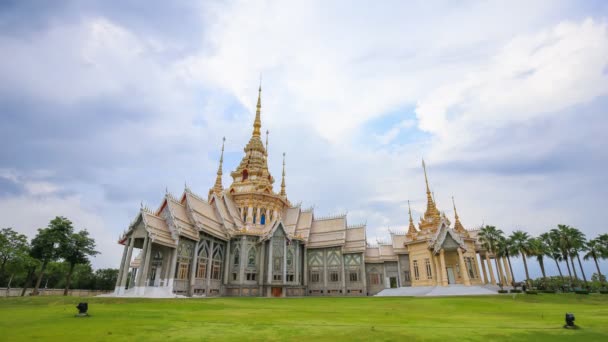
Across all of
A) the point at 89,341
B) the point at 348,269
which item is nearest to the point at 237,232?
the point at 348,269

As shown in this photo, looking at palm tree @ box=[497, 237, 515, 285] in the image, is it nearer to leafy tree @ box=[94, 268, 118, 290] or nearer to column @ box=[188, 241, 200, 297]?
column @ box=[188, 241, 200, 297]

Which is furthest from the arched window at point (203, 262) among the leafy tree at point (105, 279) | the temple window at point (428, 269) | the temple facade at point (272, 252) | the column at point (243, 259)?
the leafy tree at point (105, 279)

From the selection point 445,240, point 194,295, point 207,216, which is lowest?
point 194,295

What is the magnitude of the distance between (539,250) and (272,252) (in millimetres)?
32678

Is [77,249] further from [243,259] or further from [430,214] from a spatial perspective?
[430,214]

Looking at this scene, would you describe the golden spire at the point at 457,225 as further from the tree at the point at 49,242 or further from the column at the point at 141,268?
the tree at the point at 49,242

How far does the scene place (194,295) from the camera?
32.7 metres

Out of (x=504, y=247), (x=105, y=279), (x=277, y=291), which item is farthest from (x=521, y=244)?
(x=105, y=279)

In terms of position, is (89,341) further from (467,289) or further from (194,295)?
(467,289)

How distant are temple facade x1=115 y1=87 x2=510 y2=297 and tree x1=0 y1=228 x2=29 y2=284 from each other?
39.9 feet

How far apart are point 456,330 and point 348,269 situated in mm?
34665

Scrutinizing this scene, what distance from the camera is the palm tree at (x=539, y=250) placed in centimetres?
3609

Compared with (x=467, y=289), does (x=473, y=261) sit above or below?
above

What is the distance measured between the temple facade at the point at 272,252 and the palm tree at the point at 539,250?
3.58 meters
